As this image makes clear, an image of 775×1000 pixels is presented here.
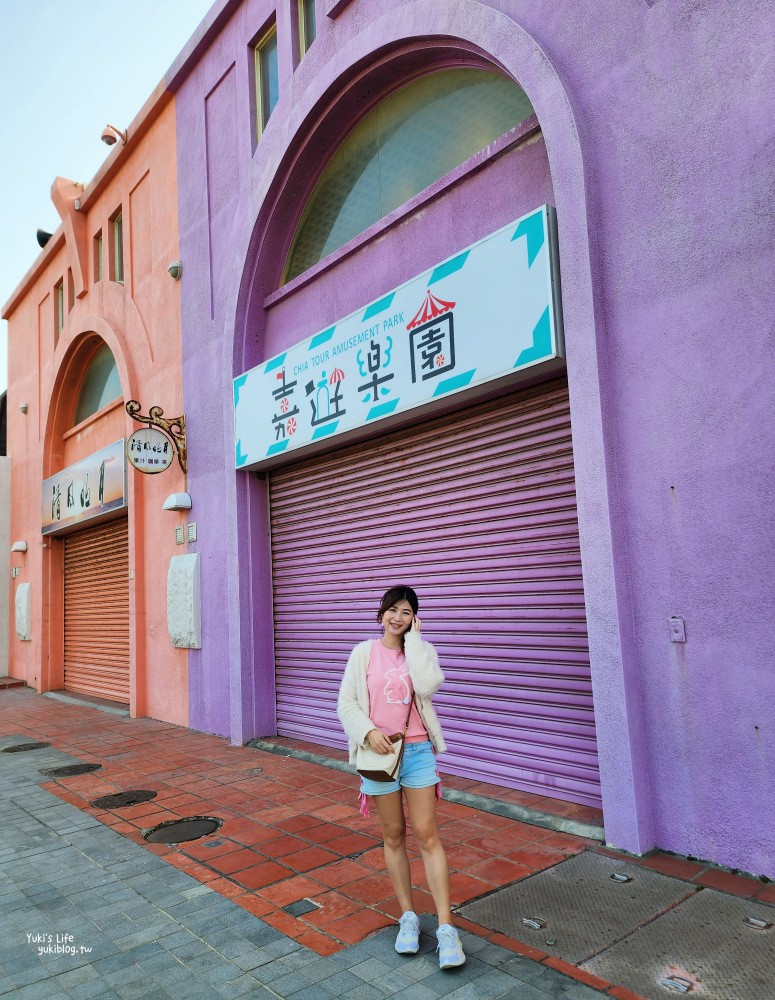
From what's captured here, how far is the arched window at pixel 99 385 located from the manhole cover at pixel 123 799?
7985 millimetres

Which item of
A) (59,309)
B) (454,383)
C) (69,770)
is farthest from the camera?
(59,309)

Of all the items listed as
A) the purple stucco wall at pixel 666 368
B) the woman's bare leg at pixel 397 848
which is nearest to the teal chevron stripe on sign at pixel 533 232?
the purple stucco wall at pixel 666 368

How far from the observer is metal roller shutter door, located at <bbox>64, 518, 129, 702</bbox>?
12.1m

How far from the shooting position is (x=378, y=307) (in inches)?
252

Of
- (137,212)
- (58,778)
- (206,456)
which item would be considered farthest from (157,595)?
(137,212)

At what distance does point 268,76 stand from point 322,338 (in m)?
3.91

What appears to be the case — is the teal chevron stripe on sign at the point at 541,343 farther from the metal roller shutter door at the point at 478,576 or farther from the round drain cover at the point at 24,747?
the round drain cover at the point at 24,747

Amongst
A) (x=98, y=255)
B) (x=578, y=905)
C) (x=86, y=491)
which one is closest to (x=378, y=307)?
(x=578, y=905)

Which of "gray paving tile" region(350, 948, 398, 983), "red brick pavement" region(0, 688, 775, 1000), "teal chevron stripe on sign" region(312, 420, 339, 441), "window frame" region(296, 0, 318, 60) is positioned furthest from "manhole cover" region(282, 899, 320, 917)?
"window frame" region(296, 0, 318, 60)

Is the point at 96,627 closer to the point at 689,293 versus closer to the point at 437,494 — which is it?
the point at 437,494

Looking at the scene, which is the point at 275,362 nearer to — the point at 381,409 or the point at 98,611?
the point at 381,409

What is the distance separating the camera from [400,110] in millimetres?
7164

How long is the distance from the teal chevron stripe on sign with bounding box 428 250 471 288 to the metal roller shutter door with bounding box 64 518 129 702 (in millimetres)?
7956

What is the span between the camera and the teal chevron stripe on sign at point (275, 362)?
768 centimetres
